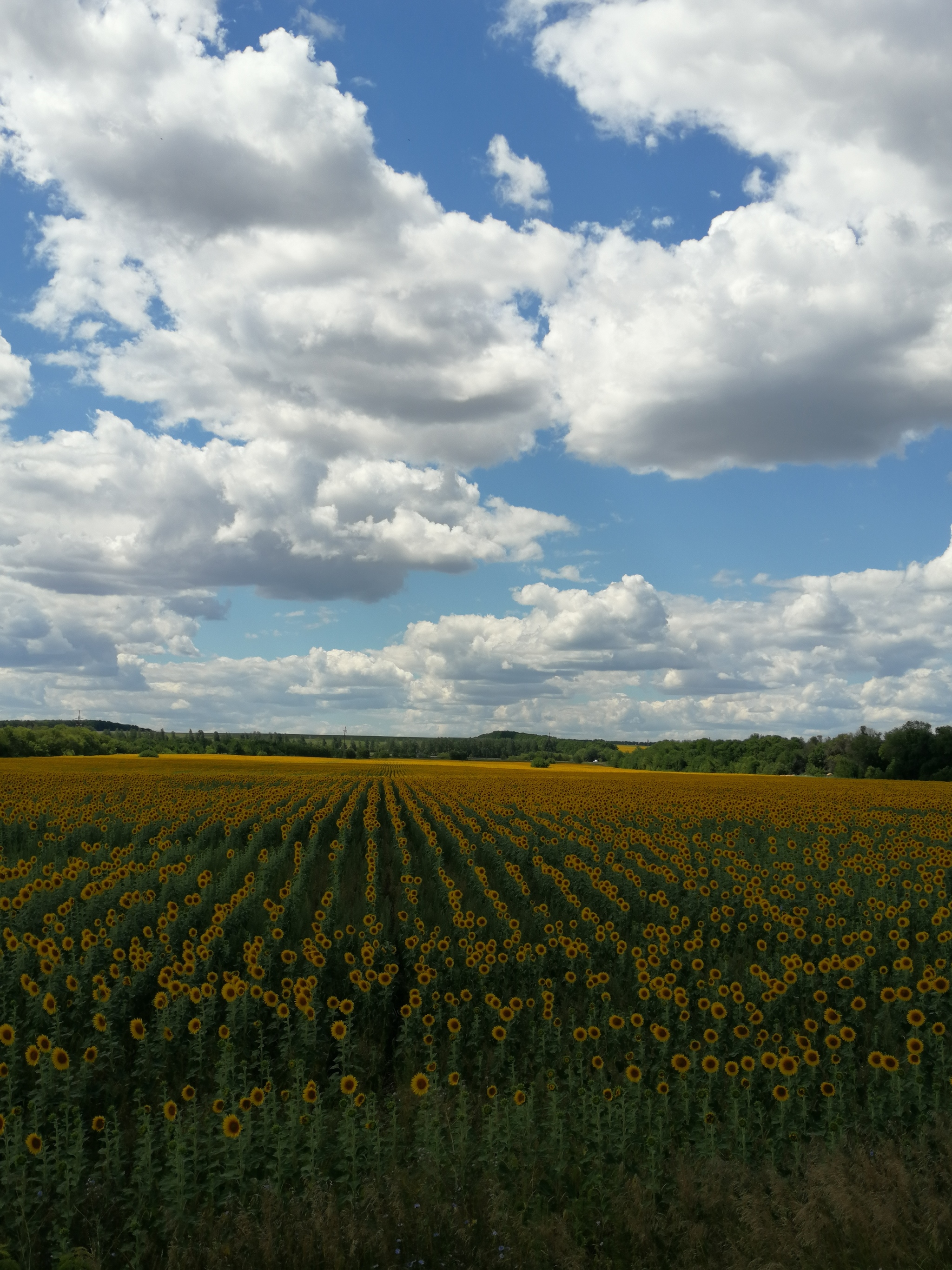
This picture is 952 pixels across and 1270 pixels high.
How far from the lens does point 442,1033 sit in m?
9.77

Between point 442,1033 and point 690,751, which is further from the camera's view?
point 690,751

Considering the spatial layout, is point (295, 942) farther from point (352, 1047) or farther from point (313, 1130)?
point (313, 1130)

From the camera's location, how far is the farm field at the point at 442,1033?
6.15 meters

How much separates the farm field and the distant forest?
6533 centimetres

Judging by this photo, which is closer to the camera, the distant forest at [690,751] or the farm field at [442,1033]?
the farm field at [442,1033]

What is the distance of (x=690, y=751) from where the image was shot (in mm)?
97938

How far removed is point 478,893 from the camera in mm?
15484

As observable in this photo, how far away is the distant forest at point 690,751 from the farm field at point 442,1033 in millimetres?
65331

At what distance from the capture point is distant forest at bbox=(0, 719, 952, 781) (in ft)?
268

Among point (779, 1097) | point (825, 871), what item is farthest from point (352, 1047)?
point (825, 871)

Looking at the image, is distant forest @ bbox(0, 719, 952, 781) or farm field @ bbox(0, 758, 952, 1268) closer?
farm field @ bbox(0, 758, 952, 1268)

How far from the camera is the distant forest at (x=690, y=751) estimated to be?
81.6m

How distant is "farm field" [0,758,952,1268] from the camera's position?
20.2 feet

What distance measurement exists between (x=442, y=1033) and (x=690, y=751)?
9198 cm
